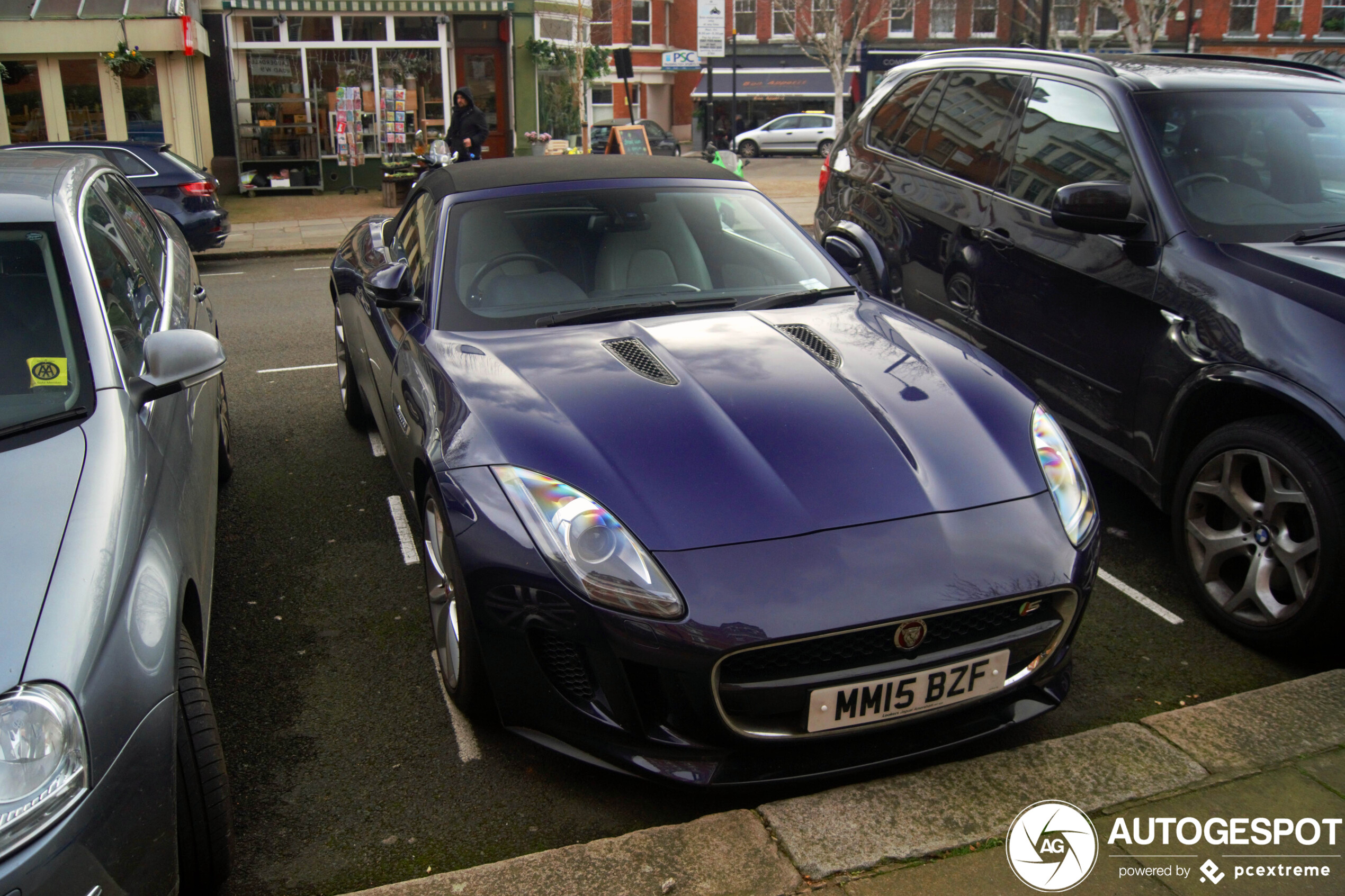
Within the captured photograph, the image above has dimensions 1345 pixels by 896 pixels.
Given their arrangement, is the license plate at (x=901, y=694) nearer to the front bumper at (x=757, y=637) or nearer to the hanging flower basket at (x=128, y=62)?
the front bumper at (x=757, y=637)

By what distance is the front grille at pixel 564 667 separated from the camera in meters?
2.63

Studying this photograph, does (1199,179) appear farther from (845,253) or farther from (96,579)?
(96,579)

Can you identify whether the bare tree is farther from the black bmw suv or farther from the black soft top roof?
the black soft top roof

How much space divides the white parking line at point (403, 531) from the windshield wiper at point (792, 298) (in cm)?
165

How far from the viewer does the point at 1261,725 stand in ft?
9.36

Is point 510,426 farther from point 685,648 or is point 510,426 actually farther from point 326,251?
point 326,251

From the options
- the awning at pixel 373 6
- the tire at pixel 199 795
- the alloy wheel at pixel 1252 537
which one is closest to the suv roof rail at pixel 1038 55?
the alloy wheel at pixel 1252 537

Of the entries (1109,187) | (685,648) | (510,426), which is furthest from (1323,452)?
(510,426)

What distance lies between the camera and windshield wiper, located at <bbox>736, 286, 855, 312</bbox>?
398 cm

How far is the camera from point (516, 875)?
2326mm

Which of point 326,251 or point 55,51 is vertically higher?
point 55,51

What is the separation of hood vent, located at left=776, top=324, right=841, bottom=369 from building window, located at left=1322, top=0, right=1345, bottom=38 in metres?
51.5

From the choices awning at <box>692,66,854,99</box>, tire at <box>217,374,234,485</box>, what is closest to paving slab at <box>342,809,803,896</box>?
tire at <box>217,374,234,485</box>

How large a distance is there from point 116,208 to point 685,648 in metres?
3.18
